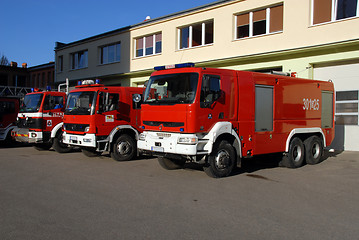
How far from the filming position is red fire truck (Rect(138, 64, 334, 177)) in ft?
24.8

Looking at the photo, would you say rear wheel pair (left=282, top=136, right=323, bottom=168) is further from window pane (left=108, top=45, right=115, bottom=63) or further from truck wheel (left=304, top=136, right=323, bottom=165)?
window pane (left=108, top=45, right=115, bottom=63)

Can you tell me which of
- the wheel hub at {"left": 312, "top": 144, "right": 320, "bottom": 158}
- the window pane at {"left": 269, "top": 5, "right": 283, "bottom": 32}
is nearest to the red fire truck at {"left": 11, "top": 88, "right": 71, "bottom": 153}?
the wheel hub at {"left": 312, "top": 144, "right": 320, "bottom": 158}

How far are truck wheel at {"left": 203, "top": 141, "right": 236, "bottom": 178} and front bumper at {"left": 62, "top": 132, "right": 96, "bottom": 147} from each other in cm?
414

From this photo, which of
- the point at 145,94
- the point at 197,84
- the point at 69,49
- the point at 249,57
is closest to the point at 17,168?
the point at 145,94

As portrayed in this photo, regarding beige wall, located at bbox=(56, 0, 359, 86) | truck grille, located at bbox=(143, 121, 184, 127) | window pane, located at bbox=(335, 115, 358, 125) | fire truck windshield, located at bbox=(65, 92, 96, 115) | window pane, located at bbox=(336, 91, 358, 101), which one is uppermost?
beige wall, located at bbox=(56, 0, 359, 86)

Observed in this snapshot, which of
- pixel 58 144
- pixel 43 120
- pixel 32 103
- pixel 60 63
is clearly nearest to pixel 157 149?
pixel 58 144

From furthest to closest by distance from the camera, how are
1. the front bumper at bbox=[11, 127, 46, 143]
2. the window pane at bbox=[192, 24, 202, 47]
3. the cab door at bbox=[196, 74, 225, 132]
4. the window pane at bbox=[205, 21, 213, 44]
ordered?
the window pane at bbox=[192, 24, 202, 47], the window pane at bbox=[205, 21, 213, 44], the front bumper at bbox=[11, 127, 46, 143], the cab door at bbox=[196, 74, 225, 132]

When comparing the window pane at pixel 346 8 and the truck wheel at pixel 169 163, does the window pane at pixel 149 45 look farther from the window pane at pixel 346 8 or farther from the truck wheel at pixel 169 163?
the truck wheel at pixel 169 163

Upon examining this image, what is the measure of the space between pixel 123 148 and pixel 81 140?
138 cm

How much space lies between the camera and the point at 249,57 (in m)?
15.8

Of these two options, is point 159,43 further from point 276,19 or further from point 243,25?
point 276,19

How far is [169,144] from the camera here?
25.4 feet

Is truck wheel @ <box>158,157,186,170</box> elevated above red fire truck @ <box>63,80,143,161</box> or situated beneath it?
situated beneath

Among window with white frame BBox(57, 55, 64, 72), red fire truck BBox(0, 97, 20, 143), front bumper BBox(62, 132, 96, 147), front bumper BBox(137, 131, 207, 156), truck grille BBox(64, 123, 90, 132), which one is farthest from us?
window with white frame BBox(57, 55, 64, 72)
